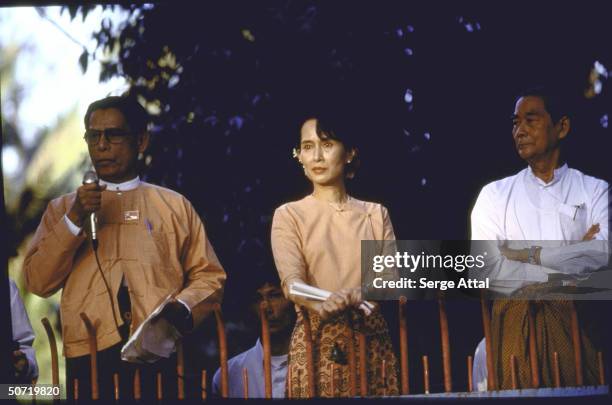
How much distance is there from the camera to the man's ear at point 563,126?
739 cm

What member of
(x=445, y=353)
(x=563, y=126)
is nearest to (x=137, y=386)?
(x=445, y=353)

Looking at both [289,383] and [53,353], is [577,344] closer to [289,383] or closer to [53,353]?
[289,383]

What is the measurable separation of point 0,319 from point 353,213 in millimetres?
2008

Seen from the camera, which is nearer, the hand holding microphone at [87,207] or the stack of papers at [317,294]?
the stack of papers at [317,294]

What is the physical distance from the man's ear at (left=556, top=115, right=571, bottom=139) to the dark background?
0.04 m

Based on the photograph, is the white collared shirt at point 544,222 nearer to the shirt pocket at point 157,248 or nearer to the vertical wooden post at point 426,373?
the vertical wooden post at point 426,373

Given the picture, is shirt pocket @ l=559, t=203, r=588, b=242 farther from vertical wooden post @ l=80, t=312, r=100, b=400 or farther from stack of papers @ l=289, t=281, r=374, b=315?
vertical wooden post @ l=80, t=312, r=100, b=400

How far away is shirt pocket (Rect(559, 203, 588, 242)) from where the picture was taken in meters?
7.30

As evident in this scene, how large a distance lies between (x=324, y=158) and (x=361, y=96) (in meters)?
0.38

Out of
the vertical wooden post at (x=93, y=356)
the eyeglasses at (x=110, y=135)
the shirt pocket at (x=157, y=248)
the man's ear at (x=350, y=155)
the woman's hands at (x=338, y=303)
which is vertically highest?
the eyeglasses at (x=110, y=135)

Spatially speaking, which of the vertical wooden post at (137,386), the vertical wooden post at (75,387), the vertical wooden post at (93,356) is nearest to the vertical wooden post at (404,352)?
the vertical wooden post at (137,386)

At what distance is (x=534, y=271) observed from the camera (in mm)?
7285

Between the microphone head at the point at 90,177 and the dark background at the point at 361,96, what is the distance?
0.30 meters

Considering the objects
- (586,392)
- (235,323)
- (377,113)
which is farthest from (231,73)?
(586,392)
